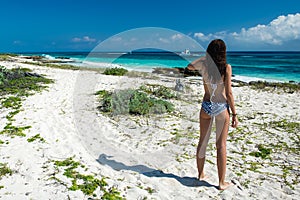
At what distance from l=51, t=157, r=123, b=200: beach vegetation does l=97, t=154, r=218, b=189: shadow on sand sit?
1.51 ft

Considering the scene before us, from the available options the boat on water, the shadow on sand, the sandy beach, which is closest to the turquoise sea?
the boat on water

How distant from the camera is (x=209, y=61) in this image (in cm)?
299

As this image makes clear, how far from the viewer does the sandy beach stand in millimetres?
3277

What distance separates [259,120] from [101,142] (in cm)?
445

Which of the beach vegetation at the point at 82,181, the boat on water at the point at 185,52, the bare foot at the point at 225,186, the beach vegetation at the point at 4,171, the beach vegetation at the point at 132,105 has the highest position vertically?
the boat on water at the point at 185,52

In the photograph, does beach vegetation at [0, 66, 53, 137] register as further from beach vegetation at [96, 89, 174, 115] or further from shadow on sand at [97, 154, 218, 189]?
beach vegetation at [96, 89, 174, 115]

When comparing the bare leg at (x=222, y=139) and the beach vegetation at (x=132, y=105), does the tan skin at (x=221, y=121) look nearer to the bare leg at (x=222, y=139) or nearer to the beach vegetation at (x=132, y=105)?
the bare leg at (x=222, y=139)

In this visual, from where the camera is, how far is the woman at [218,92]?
2.91 metres

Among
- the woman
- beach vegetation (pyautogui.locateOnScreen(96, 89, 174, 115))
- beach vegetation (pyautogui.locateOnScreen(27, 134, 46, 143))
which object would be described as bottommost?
beach vegetation (pyautogui.locateOnScreen(27, 134, 46, 143))

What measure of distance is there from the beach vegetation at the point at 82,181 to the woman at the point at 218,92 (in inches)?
57.7

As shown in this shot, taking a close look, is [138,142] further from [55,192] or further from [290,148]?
[290,148]

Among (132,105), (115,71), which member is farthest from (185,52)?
(115,71)

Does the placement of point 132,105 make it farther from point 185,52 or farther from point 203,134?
point 203,134

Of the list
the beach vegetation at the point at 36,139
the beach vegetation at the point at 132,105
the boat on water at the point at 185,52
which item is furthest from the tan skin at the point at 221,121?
the beach vegetation at the point at 132,105
